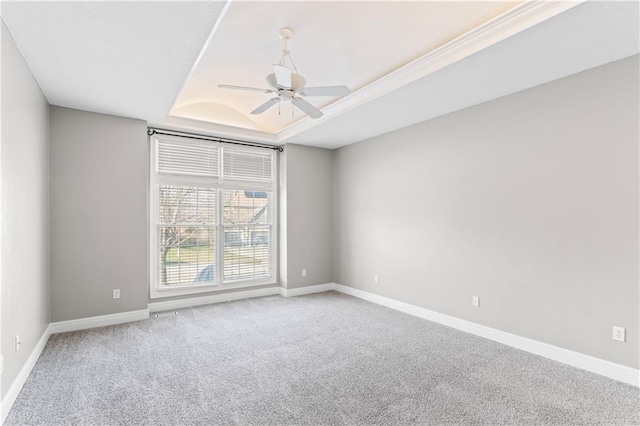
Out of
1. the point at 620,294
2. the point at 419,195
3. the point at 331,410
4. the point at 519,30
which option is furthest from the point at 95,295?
the point at 620,294

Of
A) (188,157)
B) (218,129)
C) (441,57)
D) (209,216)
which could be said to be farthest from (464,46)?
(209,216)

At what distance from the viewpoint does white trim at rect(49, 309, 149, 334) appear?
152 inches

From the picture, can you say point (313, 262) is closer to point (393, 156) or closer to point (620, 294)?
point (393, 156)

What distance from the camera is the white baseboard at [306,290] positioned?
18.6 ft

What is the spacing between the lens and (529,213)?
134 inches

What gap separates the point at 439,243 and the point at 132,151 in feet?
13.7

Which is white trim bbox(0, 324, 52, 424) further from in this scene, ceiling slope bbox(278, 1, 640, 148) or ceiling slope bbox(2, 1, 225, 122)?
ceiling slope bbox(278, 1, 640, 148)

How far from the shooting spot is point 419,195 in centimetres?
463

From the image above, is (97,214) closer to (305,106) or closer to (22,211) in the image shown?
(22,211)

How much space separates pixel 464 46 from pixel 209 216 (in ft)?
13.5

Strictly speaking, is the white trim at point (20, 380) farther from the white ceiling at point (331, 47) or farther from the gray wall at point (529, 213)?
the gray wall at point (529, 213)

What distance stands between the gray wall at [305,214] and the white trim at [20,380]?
3258 millimetres

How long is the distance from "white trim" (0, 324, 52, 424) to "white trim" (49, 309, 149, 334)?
14.7 inches

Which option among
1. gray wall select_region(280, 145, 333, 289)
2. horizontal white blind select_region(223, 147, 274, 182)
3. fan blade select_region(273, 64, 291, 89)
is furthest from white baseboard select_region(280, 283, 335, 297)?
fan blade select_region(273, 64, 291, 89)
